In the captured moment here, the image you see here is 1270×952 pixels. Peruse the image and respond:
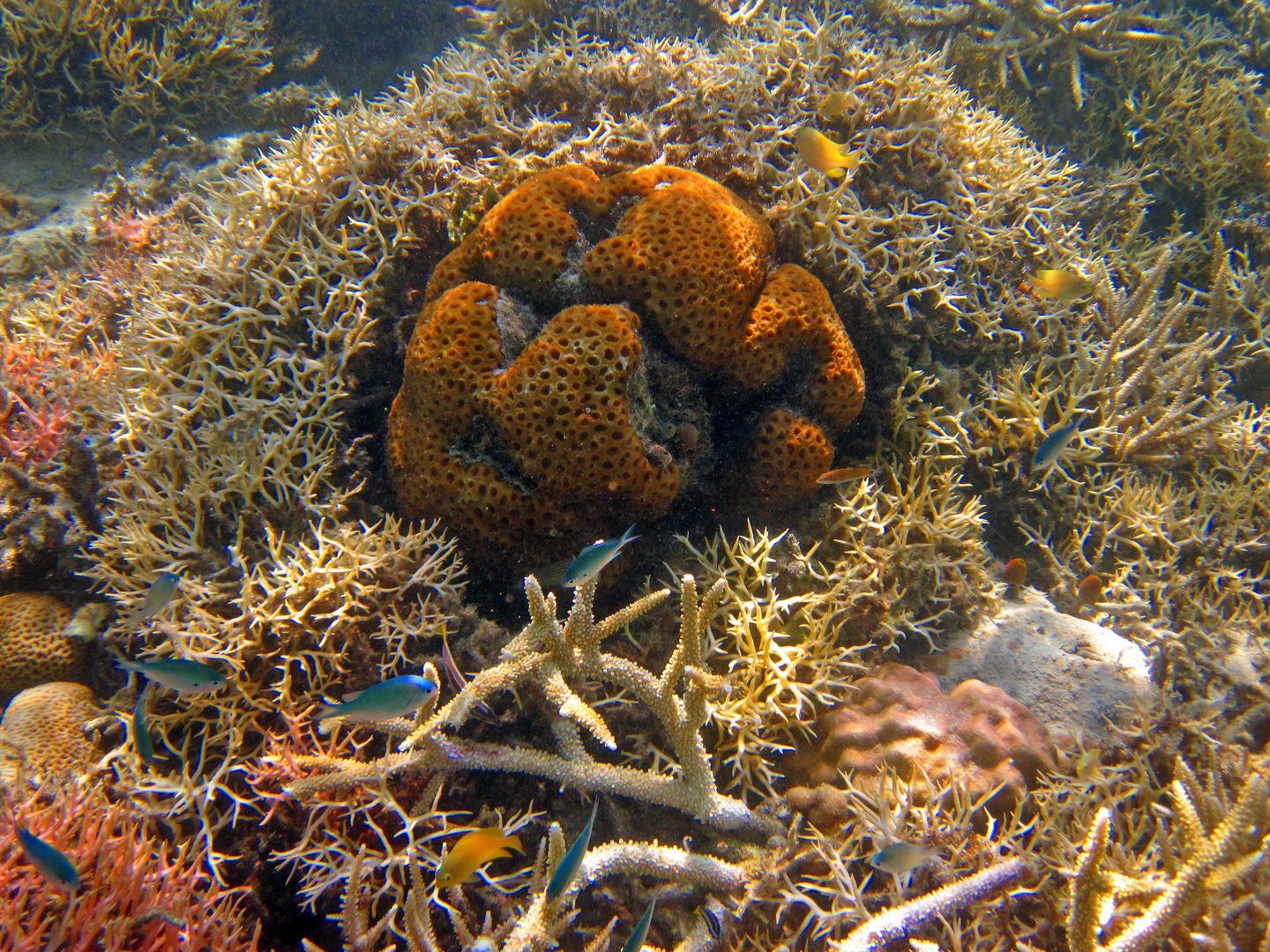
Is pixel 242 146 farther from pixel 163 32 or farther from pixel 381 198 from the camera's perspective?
pixel 381 198

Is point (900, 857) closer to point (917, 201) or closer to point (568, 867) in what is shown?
point (568, 867)

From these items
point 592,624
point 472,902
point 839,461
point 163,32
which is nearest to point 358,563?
point 592,624

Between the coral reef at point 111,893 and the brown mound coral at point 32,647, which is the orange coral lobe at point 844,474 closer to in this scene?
the coral reef at point 111,893

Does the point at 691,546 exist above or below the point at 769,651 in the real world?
above

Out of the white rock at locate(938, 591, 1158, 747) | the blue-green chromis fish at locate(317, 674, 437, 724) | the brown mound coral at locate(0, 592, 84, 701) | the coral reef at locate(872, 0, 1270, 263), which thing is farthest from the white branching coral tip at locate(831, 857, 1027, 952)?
the coral reef at locate(872, 0, 1270, 263)

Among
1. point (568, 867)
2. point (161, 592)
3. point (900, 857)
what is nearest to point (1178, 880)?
point (900, 857)

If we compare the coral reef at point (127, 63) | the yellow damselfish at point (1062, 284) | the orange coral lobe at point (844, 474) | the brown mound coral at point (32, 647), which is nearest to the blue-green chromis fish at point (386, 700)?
the orange coral lobe at point (844, 474)
